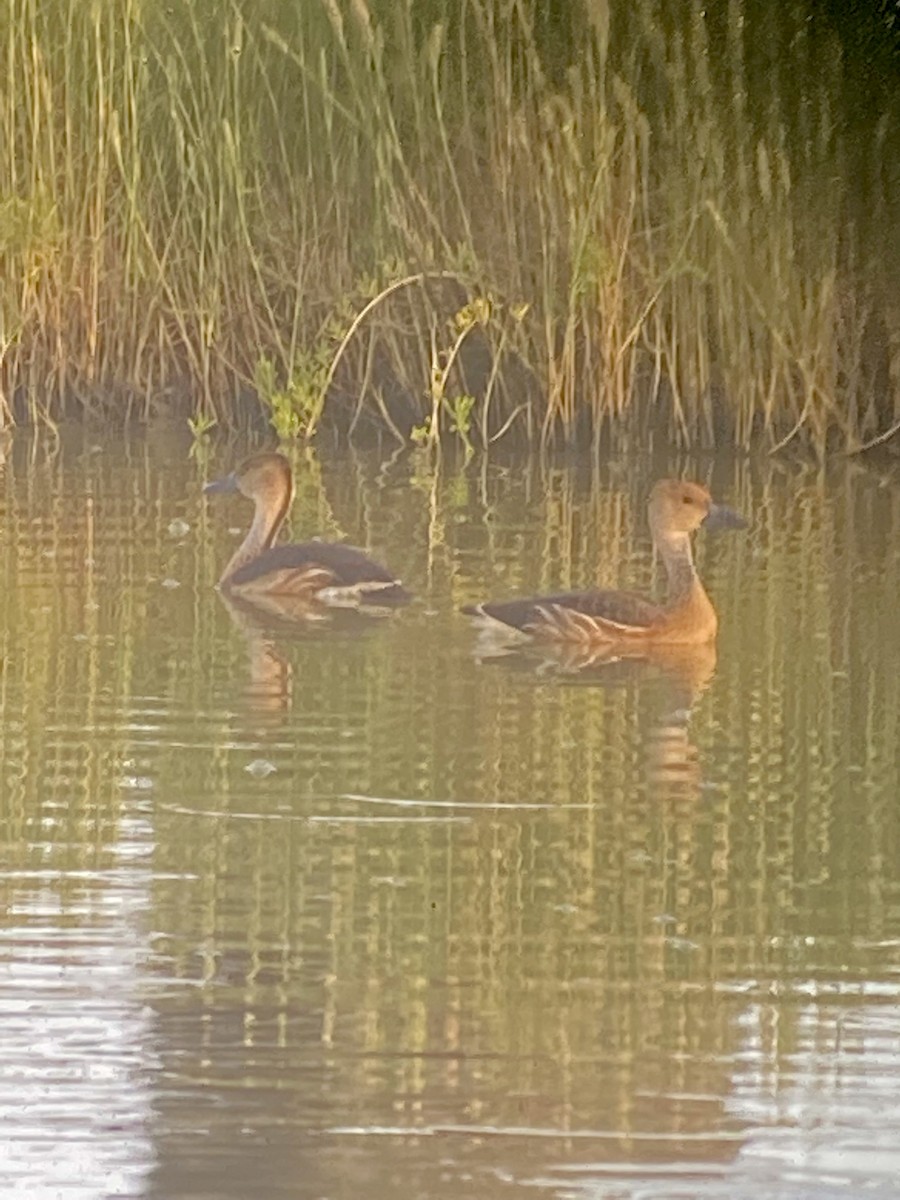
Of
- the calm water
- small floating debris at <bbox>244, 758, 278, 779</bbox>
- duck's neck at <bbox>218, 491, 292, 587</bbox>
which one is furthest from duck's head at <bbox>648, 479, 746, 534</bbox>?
small floating debris at <bbox>244, 758, 278, 779</bbox>

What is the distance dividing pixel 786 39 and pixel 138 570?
3.43 metres

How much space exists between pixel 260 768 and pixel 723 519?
2.70 m

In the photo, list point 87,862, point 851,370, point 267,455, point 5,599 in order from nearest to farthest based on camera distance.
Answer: point 87,862 < point 5,599 < point 267,455 < point 851,370

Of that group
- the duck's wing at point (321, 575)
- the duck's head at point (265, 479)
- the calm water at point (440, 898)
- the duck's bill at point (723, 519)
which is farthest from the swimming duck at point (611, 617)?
the duck's head at point (265, 479)

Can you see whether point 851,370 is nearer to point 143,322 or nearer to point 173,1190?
point 143,322

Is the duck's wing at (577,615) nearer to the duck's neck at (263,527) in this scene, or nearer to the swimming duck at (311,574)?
the swimming duck at (311,574)

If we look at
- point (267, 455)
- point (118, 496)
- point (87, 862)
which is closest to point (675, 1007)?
point (87, 862)

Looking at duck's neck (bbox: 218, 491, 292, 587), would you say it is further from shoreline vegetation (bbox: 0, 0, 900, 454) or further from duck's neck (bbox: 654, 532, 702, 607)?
shoreline vegetation (bbox: 0, 0, 900, 454)

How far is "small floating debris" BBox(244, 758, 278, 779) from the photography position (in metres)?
5.97

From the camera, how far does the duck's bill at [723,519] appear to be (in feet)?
27.5

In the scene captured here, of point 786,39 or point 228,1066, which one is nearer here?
point 228,1066

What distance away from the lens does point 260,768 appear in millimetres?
6012

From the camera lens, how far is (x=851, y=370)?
37.1 ft

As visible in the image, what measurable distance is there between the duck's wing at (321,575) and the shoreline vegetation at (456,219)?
3.05m
